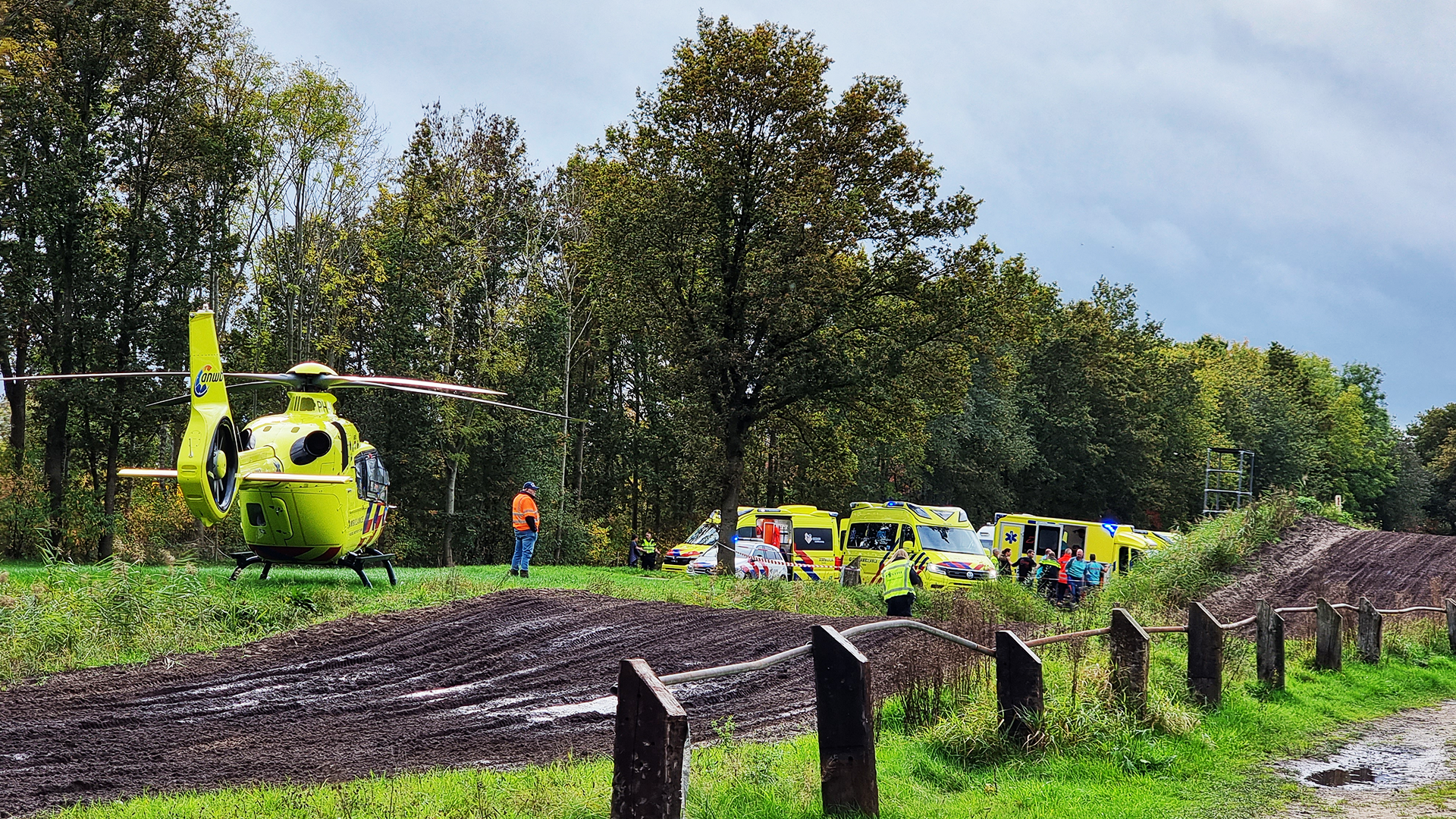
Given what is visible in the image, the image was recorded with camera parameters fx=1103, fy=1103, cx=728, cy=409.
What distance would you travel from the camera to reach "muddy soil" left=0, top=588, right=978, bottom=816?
27.0 feet

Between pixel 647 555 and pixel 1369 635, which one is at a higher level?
pixel 1369 635

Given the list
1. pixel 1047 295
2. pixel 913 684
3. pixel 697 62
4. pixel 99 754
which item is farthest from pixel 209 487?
pixel 1047 295

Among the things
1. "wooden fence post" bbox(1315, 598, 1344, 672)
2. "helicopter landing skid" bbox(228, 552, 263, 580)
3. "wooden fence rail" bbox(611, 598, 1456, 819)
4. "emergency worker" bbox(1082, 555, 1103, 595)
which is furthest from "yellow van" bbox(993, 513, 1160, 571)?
"wooden fence rail" bbox(611, 598, 1456, 819)

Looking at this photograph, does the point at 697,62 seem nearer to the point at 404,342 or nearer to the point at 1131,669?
the point at 404,342

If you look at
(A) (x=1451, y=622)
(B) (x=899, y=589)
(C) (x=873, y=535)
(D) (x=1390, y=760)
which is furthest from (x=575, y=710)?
(C) (x=873, y=535)

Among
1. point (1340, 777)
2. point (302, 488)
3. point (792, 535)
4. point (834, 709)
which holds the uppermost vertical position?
point (302, 488)

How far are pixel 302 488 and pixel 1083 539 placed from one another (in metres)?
24.9

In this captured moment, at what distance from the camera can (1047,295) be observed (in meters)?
39.6

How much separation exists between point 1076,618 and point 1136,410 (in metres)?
48.3

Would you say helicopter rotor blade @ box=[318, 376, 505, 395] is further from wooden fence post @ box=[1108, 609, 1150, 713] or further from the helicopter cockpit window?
wooden fence post @ box=[1108, 609, 1150, 713]

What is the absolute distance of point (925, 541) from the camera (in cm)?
2872

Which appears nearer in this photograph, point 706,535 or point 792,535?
point 706,535

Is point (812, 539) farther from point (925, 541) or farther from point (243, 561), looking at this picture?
point (243, 561)

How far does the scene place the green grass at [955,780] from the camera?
6.25 m
